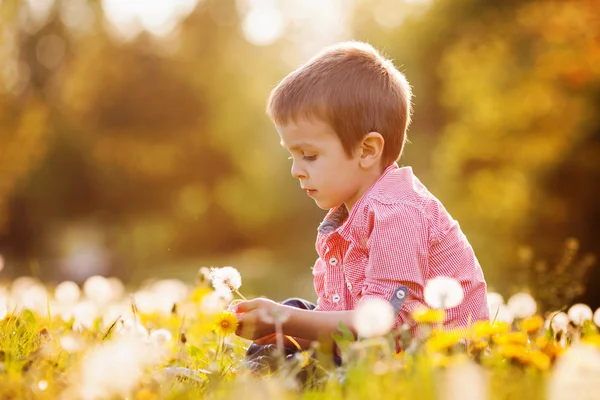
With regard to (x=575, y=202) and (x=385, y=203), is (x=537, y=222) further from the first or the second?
(x=385, y=203)

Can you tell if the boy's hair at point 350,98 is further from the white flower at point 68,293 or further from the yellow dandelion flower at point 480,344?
the white flower at point 68,293

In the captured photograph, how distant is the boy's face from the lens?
9.51 feet

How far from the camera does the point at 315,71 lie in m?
3.05

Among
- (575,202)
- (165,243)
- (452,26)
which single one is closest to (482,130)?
(452,26)

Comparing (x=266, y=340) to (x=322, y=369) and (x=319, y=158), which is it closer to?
(x=322, y=369)

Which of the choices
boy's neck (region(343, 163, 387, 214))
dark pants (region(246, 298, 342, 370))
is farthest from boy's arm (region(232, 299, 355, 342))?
boy's neck (region(343, 163, 387, 214))

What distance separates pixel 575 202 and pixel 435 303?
731 cm

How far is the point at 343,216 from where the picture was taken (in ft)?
10.5

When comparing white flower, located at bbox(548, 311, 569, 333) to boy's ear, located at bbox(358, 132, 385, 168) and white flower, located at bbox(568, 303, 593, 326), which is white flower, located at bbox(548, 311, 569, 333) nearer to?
white flower, located at bbox(568, 303, 593, 326)

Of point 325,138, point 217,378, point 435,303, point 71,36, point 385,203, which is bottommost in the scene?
point 217,378

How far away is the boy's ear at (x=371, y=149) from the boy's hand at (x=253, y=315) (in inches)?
29.8

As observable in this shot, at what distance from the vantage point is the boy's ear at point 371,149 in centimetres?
296

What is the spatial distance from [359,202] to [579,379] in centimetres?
134

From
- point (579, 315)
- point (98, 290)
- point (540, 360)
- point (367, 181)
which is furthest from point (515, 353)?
point (98, 290)
